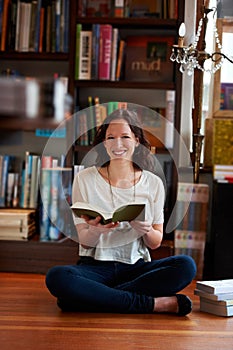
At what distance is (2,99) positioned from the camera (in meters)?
0.38

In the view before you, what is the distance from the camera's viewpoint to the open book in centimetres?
207

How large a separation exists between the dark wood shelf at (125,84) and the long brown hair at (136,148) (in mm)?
921

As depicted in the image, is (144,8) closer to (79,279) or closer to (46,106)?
(79,279)

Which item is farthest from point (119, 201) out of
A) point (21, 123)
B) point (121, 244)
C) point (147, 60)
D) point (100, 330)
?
point (21, 123)

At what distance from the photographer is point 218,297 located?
2234 mm

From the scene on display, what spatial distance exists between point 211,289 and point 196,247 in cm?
85

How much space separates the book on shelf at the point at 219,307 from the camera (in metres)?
2.24

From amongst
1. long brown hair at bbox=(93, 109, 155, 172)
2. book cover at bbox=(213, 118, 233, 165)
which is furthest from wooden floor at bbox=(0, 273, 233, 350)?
book cover at bbox=(213, 118, 233, 165)

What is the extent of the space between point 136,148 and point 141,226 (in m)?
0.28

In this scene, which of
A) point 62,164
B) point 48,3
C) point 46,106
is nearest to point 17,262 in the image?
point 62,164

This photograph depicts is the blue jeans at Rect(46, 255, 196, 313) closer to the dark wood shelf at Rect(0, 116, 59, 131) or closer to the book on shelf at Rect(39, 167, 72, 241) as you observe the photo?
the book on shelf at Rect(39, 167, 72, 241)

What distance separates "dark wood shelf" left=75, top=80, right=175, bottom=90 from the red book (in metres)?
0.04

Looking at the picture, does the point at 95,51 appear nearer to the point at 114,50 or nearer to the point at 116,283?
the point at 114,50

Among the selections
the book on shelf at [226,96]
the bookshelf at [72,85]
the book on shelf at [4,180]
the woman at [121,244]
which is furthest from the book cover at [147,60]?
the woman at [121,244]
